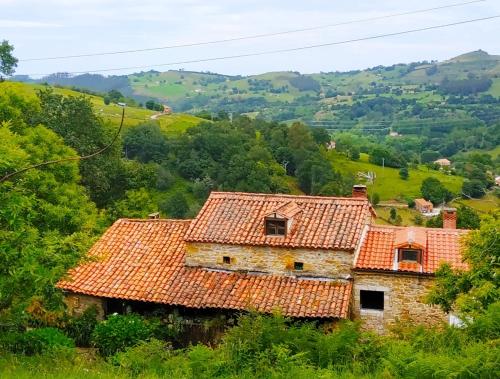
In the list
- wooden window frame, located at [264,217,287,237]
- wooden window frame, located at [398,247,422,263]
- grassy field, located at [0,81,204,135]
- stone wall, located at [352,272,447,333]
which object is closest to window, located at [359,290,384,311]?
stone wall, located at [352,272,447,333]

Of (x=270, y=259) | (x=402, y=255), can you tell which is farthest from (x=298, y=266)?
(x=402, y=255)

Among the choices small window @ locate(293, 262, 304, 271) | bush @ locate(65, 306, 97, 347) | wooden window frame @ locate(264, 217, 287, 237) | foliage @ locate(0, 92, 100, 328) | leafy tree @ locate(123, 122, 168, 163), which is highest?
foliage @ locate(0, 92, 100, 328)

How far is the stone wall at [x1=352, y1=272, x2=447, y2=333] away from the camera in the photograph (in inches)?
880

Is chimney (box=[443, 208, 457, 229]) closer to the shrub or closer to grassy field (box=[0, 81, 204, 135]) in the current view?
the shrub

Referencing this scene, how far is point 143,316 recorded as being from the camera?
74.8 feet

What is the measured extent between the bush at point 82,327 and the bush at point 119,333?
123 centimetres

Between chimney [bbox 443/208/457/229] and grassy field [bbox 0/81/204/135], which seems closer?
chimney [bbox 443/208/457/229]

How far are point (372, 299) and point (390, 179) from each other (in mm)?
85931

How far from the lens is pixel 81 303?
941 inches

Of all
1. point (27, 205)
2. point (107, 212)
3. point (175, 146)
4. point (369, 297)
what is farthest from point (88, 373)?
point (175, 146)

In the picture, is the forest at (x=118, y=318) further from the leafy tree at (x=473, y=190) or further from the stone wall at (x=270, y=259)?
the leafy tree at (x=473, y=190)

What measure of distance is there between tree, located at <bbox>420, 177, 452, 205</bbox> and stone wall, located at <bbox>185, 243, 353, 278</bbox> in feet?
249

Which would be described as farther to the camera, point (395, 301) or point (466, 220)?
point (466, 220)

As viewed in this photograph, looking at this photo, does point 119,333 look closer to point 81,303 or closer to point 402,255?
point 81,303
